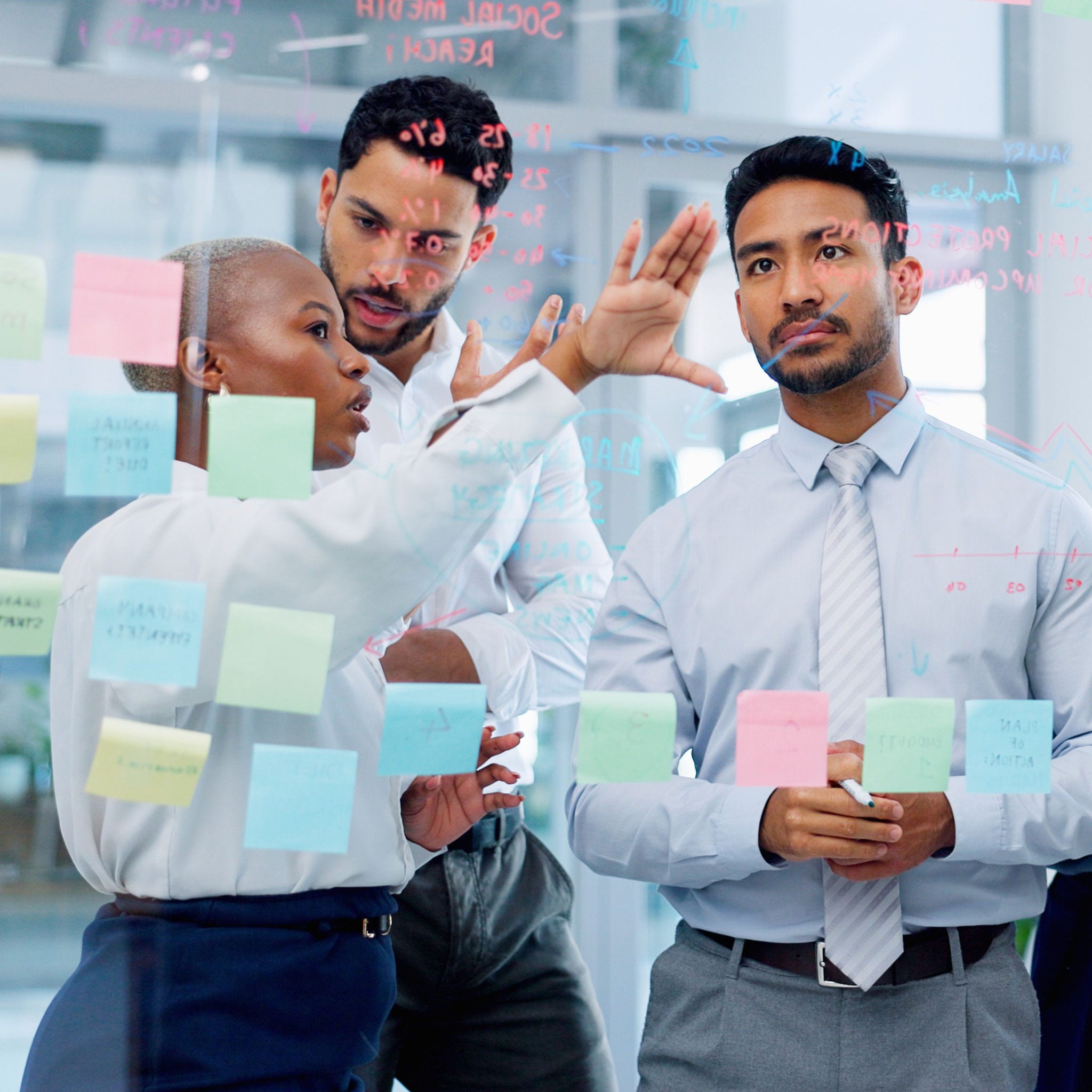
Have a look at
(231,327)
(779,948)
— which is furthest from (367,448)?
(779,948)

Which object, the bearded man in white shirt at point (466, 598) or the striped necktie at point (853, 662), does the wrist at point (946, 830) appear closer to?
the striped necktie at point (853, 662)

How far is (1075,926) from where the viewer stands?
58.2 inches

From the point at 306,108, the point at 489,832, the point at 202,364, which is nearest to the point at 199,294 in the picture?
the point at 202,364

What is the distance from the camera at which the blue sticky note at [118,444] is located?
110 cm

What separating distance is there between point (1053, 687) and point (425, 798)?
74 centimetres

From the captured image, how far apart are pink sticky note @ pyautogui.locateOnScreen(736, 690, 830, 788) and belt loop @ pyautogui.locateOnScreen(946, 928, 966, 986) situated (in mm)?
228

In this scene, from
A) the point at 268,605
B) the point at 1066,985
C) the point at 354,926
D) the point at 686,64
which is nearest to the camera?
the point at 268,605

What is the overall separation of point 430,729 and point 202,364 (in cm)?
45

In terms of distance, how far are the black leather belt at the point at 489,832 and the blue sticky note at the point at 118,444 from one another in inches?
24.7

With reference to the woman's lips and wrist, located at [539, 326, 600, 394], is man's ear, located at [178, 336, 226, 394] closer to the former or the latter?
the woman's lips

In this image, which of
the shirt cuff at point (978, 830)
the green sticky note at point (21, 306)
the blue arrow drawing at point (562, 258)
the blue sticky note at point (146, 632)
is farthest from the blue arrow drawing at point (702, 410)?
the green sticky note at point (21, 306)

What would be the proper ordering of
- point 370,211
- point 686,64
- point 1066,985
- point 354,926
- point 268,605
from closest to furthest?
point 268,605 → point 354,926 → point 370,211 → point 686,64 → point 1066,985

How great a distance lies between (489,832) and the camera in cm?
148

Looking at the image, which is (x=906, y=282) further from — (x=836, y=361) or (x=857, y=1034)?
(x=857, y=1034)
